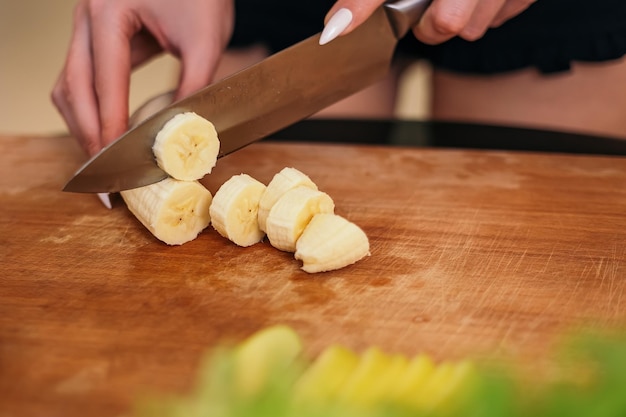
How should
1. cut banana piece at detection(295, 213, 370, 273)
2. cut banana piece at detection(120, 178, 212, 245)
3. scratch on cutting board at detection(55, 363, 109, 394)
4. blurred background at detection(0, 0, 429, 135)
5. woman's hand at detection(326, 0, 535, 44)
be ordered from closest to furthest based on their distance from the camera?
1. scratch on cutting board at detection(55, 363, 109, 394)
2. cut banana piece at detection(295, 213, 370, 273)
3. cut banana piece at detection(120, 178, 212, 245)
4. woman's hand at detection(326, 0, 535, 44)
5. blurred background at detection(0, 0, 429, 135)

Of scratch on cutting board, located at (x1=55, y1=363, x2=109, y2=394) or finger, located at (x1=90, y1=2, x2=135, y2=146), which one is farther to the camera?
finger, located at (x1=90, y1=2, x2=135, y2=146)

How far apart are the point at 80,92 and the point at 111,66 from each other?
0.10 meters

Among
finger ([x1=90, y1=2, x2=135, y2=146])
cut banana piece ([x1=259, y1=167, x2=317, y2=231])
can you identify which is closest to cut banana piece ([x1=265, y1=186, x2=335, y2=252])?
cut banana piece ([x1=259, y1=167, x2=317, y2=231])

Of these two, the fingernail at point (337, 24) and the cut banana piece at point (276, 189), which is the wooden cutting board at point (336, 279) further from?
the fingernail at point (337, 24)

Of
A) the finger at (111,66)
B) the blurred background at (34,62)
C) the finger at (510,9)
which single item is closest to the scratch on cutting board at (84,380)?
the finger at (111,66)

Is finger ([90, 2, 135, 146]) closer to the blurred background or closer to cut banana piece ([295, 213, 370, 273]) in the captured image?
cut banana piece ([295, 213, 370, 273])

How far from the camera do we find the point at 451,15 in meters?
1.33

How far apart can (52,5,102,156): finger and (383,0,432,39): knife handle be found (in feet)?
2.09

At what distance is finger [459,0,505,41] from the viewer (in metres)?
1.40

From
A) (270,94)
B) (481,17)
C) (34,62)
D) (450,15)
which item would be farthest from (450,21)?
(34,62)

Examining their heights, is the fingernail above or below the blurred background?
above

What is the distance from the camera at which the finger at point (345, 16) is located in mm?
1247

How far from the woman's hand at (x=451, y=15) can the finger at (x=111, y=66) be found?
45 cm

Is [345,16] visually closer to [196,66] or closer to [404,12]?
[404,12]
